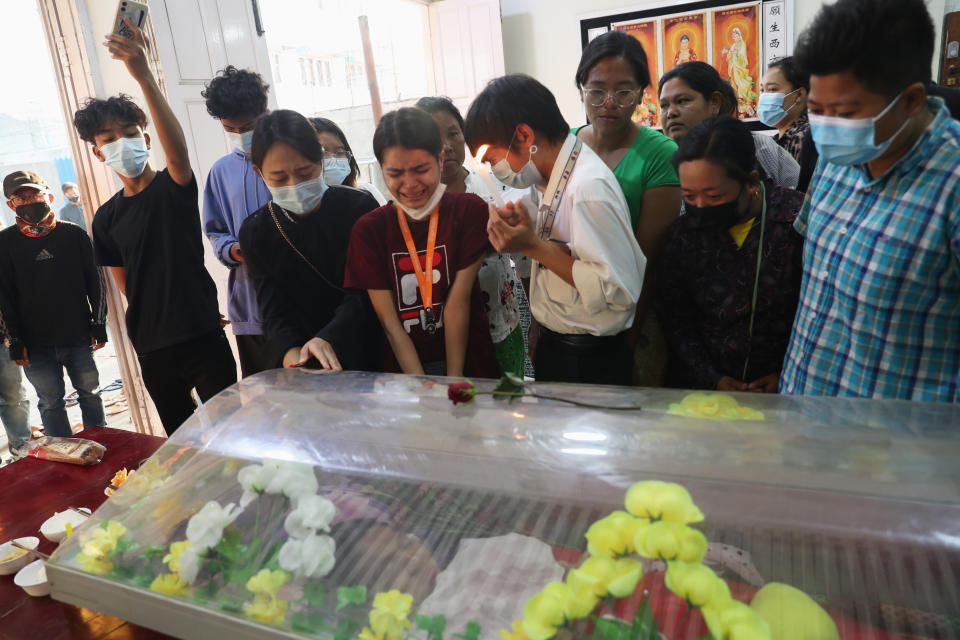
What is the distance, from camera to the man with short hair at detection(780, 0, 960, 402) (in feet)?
4.09

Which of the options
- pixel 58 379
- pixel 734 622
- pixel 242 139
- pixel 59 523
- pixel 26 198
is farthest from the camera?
pixel 58 379

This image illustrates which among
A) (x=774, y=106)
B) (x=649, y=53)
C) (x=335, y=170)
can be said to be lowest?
(x=335, y=170)

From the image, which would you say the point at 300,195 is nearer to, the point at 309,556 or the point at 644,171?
the point at 644,171

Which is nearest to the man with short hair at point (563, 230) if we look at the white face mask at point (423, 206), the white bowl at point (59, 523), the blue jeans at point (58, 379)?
the white face mask at point (423, 206)

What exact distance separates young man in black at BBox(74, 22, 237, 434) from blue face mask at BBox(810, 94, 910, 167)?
2.44 meters

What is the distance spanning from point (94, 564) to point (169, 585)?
220 mm

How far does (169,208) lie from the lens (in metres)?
2.74

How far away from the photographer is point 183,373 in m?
2.84

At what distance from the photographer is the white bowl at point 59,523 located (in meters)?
1.62

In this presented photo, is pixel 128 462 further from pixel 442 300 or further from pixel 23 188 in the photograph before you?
pixel 23 188

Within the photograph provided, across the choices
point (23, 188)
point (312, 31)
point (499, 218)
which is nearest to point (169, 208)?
point (23, 188)

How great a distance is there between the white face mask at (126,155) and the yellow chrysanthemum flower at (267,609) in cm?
230

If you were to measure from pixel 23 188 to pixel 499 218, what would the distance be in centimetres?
319

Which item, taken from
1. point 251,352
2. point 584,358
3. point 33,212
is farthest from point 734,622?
point 33,212
